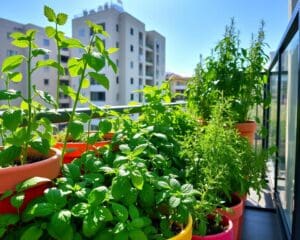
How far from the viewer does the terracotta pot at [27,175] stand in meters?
0.66

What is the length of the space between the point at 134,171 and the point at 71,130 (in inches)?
10.2

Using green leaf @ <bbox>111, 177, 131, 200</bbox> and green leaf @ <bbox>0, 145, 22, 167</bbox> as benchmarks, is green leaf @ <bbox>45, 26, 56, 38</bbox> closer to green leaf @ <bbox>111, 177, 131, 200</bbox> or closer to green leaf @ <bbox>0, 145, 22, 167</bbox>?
green leaf @ <bbox>0, 145, 22, 167</bbox>

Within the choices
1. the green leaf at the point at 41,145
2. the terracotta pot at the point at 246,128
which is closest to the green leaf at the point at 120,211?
the green leaf at the point at 41,145

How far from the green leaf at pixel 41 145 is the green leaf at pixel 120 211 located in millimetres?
270

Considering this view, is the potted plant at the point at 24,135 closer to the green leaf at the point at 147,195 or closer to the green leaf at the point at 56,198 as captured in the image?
the green leaf at the point at 56,198

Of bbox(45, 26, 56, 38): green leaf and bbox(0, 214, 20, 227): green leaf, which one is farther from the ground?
bbox(45, 26, 56, 38): green leaf

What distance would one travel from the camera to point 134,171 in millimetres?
698

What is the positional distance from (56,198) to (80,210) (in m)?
0.06

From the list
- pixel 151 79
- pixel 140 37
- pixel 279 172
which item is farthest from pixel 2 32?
pixel 279 172

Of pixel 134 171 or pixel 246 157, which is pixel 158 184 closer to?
pixel 134 171

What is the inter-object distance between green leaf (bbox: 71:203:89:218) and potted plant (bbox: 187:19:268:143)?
1181 millimetres

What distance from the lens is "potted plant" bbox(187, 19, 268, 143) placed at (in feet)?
5.69

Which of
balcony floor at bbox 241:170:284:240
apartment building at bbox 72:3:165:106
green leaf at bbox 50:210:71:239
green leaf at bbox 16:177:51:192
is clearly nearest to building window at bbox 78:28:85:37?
apartment building at bbox 72:3:165:106

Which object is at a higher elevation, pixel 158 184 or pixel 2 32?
pixel 2 32
